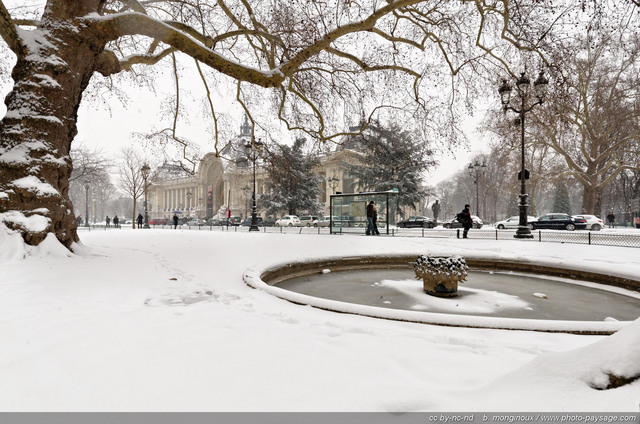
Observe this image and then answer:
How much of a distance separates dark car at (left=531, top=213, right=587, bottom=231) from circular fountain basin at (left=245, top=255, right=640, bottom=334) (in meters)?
24.1

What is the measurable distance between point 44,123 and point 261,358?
6334 mm

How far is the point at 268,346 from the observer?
2729mm

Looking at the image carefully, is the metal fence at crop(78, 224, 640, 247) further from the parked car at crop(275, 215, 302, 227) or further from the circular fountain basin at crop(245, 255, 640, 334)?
the parked car at crop(275, 215, 302, 227)

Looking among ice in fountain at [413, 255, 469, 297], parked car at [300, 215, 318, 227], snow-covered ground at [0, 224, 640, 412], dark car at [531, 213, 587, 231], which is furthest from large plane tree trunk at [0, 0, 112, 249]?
parked car at [300, 215, 318, 227]

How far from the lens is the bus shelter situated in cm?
2175

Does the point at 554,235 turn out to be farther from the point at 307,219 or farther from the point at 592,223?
the point at 307,219

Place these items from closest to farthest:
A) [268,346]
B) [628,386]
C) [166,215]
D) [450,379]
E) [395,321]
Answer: [628,386] < [450,379] < [268,346] < [395,321] < [166,215]

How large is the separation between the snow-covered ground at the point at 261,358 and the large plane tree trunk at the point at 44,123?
1495 millimetres

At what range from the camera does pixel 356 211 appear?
72.8 ft

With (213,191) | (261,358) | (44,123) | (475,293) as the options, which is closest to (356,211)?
(475,293)

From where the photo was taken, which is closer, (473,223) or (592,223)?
(592,223)

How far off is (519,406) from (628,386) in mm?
456

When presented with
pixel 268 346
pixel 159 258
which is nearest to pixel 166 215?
pixel 159 258

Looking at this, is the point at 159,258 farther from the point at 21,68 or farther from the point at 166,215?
the point at 166,215
